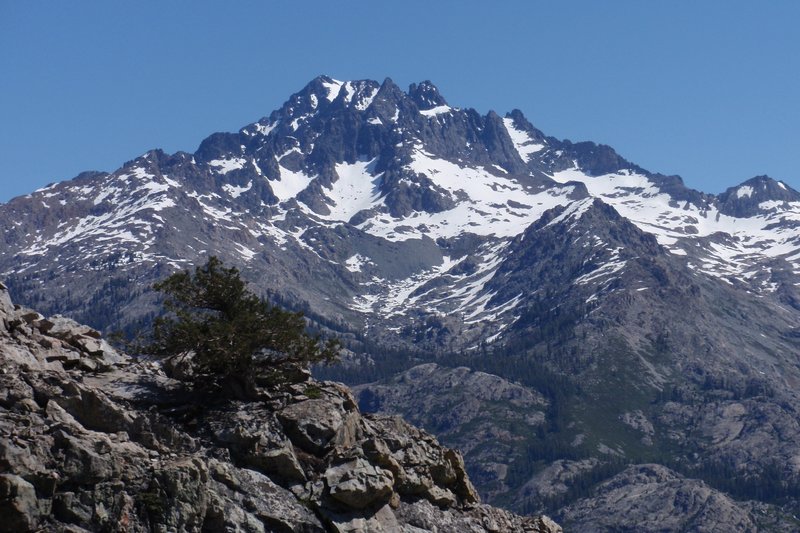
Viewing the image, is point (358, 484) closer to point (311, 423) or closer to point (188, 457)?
point (311, 423)

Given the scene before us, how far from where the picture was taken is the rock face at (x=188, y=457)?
46344mm

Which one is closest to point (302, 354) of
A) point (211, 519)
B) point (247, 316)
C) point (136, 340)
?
point (247, 316)

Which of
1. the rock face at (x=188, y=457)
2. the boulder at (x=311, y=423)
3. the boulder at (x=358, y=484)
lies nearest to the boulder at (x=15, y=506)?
the rock face at (x=188, y=457)

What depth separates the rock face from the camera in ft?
152

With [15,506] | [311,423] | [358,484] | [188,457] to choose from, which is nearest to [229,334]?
[311,423]

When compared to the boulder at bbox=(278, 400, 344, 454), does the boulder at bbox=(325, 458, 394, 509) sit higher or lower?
lower

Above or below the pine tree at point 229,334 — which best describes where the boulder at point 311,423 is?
below

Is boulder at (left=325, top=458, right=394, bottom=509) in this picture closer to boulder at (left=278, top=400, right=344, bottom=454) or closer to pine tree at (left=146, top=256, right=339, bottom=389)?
boulder at (left=278, top=400, right=344, bottom=454)

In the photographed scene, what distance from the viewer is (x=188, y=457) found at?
50.4 m

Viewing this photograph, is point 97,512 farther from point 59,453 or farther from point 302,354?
point 302,354

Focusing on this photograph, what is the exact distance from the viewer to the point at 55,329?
196 feet

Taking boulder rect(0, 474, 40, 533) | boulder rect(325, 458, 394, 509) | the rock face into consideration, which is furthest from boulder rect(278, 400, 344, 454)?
boulder rect(0, 474, 40, 533)

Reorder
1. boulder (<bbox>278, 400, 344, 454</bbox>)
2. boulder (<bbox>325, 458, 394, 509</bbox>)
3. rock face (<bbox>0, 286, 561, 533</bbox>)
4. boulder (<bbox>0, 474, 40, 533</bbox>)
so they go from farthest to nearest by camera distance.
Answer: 1. boulder (<bbox>278, 400, 344, 454</bbox>)
2. boulder (<bbox>325, 458, 394, 509</bbox>)
3. rock face (<bbox>0, 286, 561, 533</bbox>)
4. boulder (<bbox>0, 474, 40, 533</bbox>)

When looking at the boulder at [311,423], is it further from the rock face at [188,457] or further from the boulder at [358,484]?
the boulder at [358,484]
